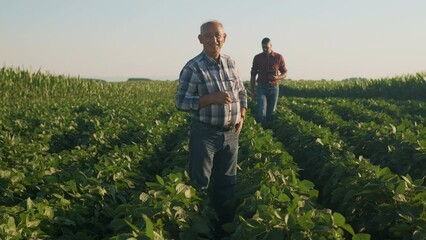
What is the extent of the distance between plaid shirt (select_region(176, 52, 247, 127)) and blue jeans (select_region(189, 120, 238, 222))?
0.43ft

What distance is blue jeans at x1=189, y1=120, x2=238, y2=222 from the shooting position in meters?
4.61

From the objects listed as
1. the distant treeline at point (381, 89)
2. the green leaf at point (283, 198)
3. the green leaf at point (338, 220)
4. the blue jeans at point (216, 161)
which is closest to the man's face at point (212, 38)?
the blue jeans at point (216, 161)

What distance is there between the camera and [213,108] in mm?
4543

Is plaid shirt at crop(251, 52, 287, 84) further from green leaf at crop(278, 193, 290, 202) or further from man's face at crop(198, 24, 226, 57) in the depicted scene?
green leaf at crop(278, 193, 290, 202)

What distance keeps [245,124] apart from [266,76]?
6.65 feet

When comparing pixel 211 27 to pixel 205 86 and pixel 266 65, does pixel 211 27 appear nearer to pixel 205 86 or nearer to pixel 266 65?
pixel 205 86

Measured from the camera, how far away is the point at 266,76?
10398mm

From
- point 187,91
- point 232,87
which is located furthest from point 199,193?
point 232,87

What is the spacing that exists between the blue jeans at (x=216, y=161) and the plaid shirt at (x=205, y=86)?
132 mm

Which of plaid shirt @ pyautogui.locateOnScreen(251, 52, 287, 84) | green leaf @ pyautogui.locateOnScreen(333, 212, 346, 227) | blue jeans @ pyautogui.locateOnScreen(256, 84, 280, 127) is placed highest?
plaid shirt @ pyautogui.locateOnScreen(251, 52, 287, 84)

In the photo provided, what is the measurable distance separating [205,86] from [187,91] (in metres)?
0.19

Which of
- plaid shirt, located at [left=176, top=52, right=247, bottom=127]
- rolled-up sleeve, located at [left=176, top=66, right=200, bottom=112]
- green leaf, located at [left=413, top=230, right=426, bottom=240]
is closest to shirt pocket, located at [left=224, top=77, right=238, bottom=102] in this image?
plaid shirt, located at [left=176, top=52, right=247, bottom=127]

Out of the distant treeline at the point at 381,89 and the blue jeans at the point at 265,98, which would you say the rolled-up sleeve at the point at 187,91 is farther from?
the distant treeline at the point at 381,89

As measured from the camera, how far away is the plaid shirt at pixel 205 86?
4504mm
